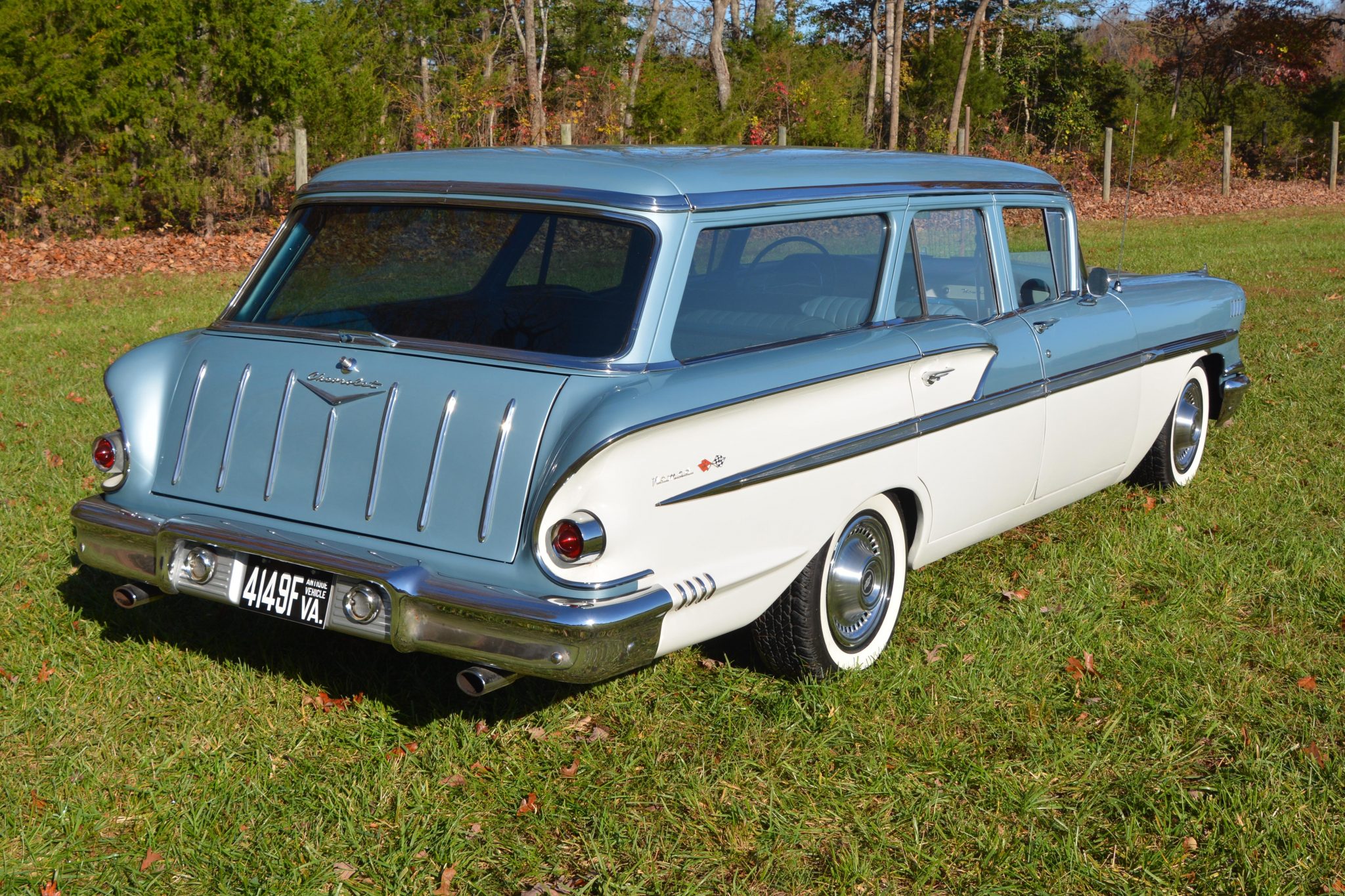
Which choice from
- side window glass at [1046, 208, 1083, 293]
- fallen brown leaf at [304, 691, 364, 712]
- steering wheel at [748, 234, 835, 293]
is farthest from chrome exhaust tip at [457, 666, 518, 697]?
side window glass at [1046, 208, 1083, 293]

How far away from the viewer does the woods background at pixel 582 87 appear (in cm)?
1570

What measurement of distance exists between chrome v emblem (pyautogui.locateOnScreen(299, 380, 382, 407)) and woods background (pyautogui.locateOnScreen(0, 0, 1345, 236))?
38.1 feet

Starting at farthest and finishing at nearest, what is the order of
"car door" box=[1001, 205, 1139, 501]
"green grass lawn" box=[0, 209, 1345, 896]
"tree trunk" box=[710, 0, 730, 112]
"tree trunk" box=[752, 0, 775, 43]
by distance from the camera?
"tree trunk" box=[752, 0, 775, 43]
"tree trunk" box=[710, 0, 730, 112]
"car door" box=[1001, 205, 1139, 501]
"green grass lawn" box=[0, 209, 1345, 896]

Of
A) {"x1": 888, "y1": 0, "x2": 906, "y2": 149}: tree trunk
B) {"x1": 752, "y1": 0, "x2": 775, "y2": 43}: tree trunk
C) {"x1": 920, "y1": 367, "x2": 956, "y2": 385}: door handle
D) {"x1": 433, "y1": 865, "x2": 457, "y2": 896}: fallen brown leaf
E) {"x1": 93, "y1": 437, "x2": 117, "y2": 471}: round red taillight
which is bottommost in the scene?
{"x1": 433, "y1": 865, "x2": 457, "y2": 896}: fallen brown leaf

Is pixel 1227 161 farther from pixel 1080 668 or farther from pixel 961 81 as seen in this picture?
pixel 1080 668

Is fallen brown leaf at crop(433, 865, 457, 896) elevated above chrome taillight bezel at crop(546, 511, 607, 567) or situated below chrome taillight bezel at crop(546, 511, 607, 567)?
below

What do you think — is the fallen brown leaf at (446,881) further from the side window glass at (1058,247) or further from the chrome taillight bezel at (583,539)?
the side window glass at (1058,247)

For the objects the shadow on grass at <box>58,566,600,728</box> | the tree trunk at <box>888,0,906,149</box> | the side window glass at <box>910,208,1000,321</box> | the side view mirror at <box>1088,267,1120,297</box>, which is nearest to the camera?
the shadow on grass at <box>58,566,600,728</box>

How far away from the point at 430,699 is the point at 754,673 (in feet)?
3.53

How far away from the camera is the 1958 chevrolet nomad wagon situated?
3369 millimetres

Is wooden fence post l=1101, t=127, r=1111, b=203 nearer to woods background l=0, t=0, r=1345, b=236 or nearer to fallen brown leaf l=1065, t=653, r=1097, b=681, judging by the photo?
woods background l=0, t=0, r=1345, b=236

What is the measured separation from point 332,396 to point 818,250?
1.68 meters

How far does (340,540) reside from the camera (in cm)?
362

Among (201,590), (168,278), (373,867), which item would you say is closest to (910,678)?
(373,867)
